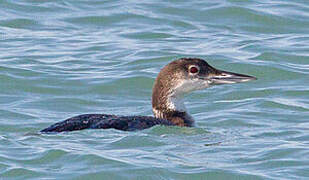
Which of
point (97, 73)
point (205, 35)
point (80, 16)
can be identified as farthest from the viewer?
point (80, 16)

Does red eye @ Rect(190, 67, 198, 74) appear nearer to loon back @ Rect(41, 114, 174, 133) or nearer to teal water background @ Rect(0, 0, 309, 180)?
teal water background @ Rect(0, 0, 309, 180)

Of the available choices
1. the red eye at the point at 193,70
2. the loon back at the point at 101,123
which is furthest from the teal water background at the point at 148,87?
the red eye at the point at 193,70

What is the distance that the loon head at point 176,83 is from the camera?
11.9 meters

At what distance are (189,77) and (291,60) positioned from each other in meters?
3.63

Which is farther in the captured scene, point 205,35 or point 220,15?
point 220,15

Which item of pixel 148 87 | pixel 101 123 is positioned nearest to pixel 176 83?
pixel 101 123

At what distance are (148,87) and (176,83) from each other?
6.72ft

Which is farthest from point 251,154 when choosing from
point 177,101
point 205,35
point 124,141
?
point 205,35

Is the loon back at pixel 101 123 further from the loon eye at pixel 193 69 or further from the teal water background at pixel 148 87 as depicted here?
the loon eye at pixel 193 69

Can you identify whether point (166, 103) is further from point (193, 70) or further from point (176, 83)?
point (193, 70)

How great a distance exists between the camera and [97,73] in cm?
1455

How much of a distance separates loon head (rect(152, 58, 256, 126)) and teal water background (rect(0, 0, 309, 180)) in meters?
0.41

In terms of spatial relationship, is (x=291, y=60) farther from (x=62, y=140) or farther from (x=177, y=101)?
(x=62, y=140)

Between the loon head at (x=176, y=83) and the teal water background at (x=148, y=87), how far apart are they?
411 mm
